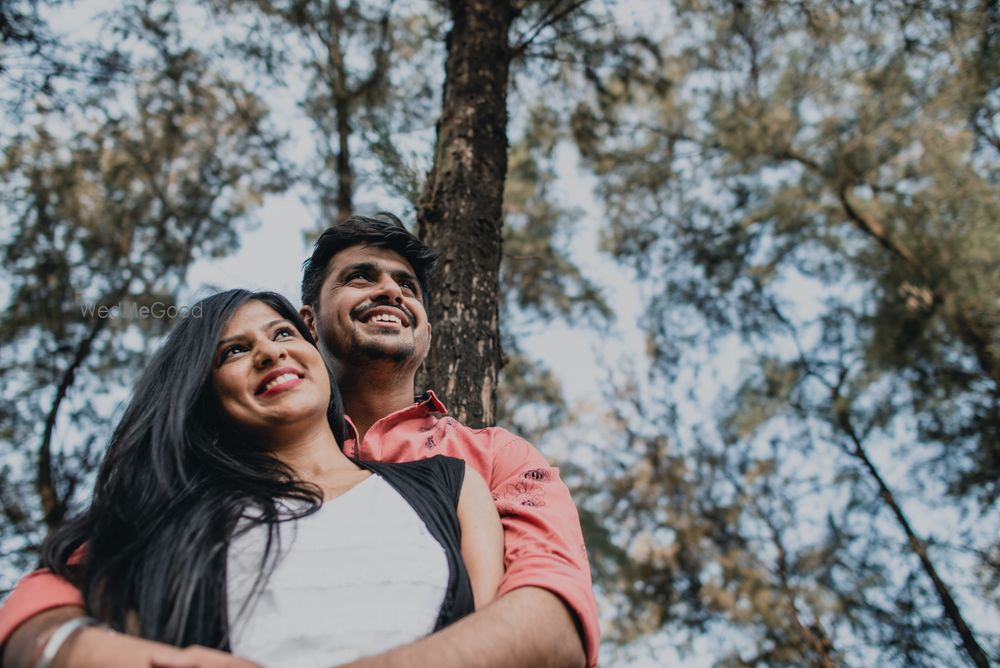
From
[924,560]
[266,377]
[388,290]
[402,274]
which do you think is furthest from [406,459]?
[924,560]

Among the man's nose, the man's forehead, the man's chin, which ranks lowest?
the man's chin

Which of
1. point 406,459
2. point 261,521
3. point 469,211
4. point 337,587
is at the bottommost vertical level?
point 337,587

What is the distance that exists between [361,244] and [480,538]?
4.19 ft

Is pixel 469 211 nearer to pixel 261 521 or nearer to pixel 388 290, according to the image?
pixel 388 290

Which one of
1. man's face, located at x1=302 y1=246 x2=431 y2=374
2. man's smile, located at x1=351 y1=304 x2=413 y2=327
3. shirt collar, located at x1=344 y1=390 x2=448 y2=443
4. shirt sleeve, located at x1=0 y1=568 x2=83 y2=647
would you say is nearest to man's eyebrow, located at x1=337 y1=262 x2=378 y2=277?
man's face, located at x1=302 y1=246 x2=431 y2=374

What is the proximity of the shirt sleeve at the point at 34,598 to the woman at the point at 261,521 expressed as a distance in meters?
0.02

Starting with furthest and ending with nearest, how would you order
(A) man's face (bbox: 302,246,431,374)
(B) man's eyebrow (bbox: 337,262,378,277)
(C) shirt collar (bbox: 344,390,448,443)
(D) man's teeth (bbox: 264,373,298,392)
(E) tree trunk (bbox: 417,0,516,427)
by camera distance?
(E) tree trunk (bbox: 417,0,516,427), (B) man's eyebrow (bbox: 337,262,378,277), (A) man's face (bbox: 302,246,431,374), (C) shirt collar (bbox: 344,390,448,443), (D) man's teeth (bbox: 264,373,298,392)

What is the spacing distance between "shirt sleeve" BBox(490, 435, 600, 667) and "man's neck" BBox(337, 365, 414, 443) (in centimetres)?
55

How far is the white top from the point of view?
1177 millimetres

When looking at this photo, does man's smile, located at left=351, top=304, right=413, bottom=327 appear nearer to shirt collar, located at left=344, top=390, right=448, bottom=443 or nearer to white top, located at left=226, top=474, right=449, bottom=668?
shirt collar, located at left=344, top=390, right=448, bottom=443

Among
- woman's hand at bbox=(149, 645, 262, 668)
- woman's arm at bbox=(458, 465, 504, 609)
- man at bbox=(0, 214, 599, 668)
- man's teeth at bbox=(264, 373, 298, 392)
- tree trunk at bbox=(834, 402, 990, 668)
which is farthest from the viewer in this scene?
tree trunk at bbox=(834, 402, 990, 668)

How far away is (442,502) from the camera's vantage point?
1.52 m

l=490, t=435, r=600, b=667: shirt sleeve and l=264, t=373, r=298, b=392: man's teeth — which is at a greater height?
l=264, t=373, r=298, b=392: man's teeth

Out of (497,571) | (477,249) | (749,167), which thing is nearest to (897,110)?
(749,167)
